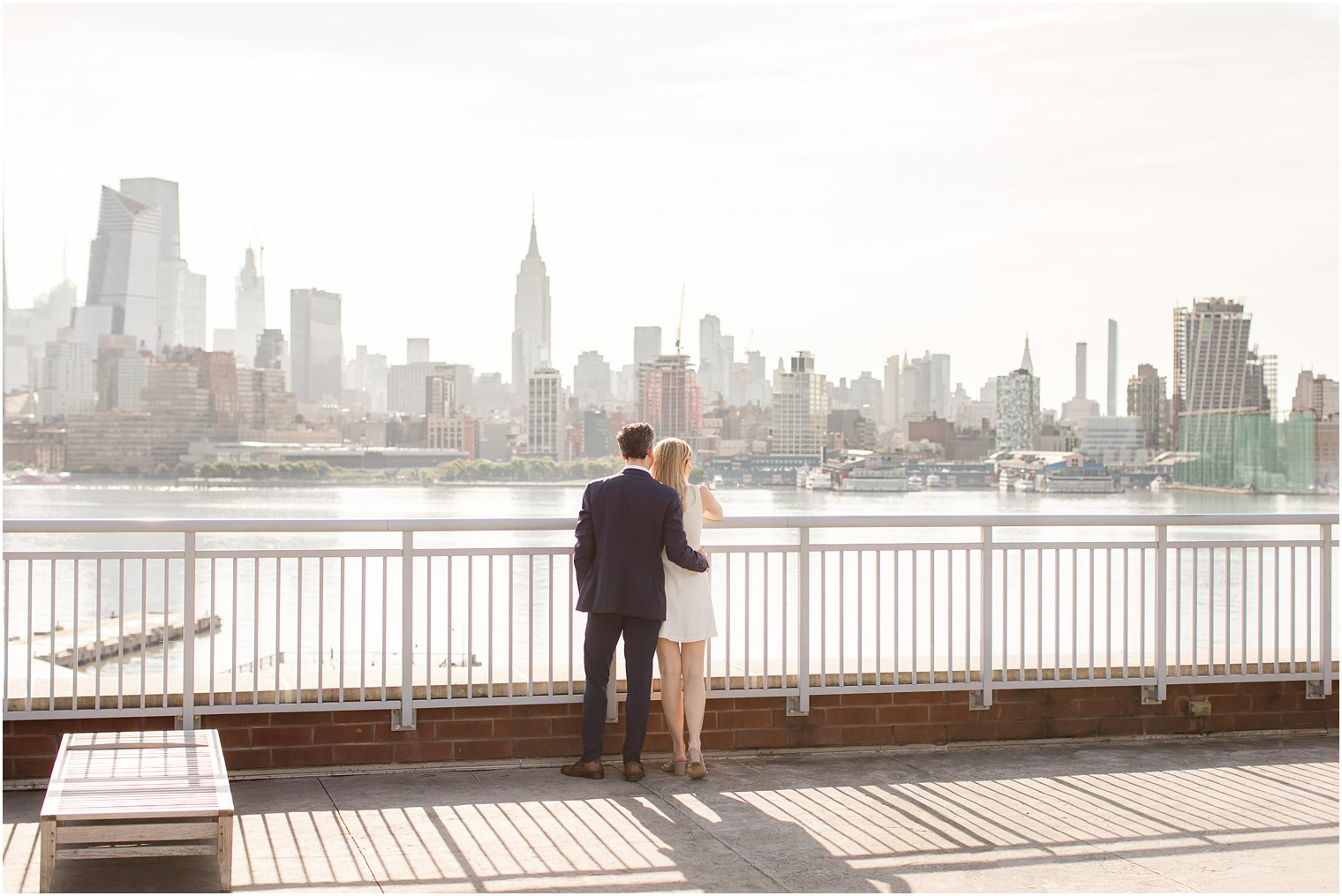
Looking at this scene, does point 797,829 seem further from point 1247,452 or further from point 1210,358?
point 1210,358

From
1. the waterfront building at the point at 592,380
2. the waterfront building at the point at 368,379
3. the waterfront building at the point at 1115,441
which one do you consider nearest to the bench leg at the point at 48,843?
the waterfront building at the point at 592,380

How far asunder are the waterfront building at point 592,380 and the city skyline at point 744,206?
6.27 ft

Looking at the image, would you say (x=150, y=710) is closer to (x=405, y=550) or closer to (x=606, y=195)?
(x=405, y=550)

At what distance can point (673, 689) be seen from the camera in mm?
5918

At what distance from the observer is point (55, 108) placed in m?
80.8

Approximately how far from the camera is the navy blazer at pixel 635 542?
5691mm

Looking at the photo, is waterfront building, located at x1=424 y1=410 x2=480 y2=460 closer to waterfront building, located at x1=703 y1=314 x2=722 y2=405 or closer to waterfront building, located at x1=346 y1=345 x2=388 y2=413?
waterfront building, located at x1=346 y1=345 x2=388 y2=413

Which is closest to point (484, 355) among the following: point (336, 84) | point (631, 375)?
point (631, 375)

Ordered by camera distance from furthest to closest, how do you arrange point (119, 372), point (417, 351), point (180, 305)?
1. point (180, 305)
2. point (417, 351)
3. point (119, 372)

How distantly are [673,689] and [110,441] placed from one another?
63599 mm

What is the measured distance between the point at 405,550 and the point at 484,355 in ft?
220

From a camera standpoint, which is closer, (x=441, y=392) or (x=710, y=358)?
(x=441, y=392)

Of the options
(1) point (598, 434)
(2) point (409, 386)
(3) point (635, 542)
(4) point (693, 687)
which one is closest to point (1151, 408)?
(1) point (598, 434)

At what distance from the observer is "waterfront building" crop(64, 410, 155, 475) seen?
6222 cm
